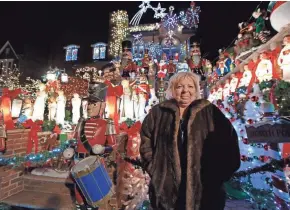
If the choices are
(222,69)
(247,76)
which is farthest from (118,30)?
(247,76)

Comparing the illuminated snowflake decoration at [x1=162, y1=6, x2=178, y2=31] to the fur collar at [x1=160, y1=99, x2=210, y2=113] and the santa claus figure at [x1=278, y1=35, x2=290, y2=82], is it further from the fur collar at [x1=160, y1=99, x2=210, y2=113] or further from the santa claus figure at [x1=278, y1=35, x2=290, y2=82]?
the fur collar at [x1=160, y1=99, x2=210, y2=113]

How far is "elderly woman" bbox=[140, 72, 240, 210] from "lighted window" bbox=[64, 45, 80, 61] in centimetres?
2210

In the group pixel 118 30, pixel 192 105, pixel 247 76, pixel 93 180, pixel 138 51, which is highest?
pixel 118 30

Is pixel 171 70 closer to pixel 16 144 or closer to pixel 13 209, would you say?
pixel 16 144

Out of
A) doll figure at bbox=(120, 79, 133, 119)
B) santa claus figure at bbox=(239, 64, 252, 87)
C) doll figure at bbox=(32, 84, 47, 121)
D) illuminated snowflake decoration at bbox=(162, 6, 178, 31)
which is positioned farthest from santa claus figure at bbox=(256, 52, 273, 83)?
illuminated snowflake decoration at bbox=(162, 6, 178, 31)

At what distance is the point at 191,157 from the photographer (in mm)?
1743

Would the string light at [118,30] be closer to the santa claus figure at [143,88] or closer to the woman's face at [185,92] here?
the santa claus figure at [143,88]

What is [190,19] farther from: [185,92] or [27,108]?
[185,92]

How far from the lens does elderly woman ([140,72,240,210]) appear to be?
173 centimetres

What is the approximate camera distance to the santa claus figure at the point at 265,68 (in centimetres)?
418

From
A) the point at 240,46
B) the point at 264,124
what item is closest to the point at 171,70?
the point at 240,46

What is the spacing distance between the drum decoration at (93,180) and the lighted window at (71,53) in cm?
2103

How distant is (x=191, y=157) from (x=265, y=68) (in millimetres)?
3722

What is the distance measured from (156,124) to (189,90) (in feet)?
1.69
